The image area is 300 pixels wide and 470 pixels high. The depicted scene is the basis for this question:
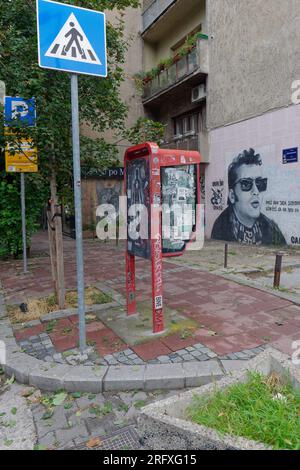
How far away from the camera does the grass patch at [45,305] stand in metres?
4.13

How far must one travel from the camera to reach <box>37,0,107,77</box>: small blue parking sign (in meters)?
2.63

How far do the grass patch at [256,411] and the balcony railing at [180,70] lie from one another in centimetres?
1225

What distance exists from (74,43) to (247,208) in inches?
360

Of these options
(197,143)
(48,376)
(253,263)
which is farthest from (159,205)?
(197,143)

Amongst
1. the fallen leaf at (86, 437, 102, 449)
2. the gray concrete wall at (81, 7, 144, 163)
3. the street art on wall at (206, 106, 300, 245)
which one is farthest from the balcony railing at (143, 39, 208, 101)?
the fallen leaf at (86, 437, 102, 449)

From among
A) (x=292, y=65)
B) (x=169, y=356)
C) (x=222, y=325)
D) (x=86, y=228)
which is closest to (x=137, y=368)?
(x=169, y=356)

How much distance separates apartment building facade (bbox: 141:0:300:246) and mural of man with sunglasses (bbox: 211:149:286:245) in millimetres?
33

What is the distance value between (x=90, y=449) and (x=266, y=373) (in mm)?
1280

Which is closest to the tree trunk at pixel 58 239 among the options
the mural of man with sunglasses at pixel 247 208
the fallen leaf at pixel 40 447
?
the fallen leaf at pixel 40 447

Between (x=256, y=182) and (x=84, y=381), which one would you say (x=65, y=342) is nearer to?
(x=84, y=381)

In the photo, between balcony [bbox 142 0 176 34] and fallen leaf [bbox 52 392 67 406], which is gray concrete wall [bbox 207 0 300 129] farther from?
fallen leaf [bbox 52 392 67 406]

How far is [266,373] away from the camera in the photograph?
7.33 feet
